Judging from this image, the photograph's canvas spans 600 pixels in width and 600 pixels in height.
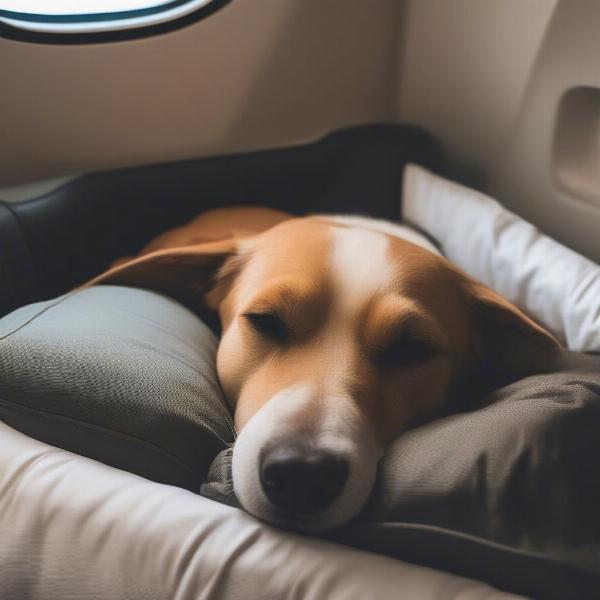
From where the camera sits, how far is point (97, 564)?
2.57 feet

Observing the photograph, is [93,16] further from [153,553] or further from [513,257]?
[153,553]

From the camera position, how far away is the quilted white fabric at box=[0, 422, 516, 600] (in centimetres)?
73

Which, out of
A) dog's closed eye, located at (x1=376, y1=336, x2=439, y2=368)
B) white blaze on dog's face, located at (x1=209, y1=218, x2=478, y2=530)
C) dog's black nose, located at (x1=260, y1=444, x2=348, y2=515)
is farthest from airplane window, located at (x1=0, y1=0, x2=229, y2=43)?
dog's black nose, located at (x1=260, y1=444, x2=348, y2=515)

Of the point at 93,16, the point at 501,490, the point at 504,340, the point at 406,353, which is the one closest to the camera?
the point at 501,490

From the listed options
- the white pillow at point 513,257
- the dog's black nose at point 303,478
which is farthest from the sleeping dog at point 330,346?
the white pillow at point 513,257

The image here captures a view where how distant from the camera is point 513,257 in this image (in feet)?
4.80

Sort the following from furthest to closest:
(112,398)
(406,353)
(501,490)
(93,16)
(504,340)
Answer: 1. (93,16)
2. (504,340)
3. (406,353)
4. (112,398)
5. (501,490)

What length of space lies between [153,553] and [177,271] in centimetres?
64

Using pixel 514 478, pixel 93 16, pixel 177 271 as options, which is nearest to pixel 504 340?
pixel 514 478

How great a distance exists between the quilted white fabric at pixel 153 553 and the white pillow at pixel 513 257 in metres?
0.69

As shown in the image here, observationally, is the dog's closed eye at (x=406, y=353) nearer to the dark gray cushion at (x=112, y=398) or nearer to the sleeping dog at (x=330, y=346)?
the sleeping dog at (x=330, y=346)

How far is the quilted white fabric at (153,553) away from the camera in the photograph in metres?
0.73

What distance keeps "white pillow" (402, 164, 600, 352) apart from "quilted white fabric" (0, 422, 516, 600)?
0.69 metres

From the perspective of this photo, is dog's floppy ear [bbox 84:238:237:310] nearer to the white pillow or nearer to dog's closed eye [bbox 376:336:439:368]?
dog's closed eye [bbox 376:336:439:368]
